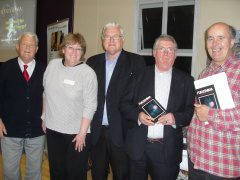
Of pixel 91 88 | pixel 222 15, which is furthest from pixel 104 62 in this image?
pixel 222 15

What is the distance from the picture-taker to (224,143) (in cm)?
156

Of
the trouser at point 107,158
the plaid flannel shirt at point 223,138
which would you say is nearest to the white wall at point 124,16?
the plaid flannel shirt at point 223,138

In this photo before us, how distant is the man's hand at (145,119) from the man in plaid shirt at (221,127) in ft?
1.24

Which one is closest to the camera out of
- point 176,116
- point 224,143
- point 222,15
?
point 224,143

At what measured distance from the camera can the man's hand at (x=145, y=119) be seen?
5.77ft

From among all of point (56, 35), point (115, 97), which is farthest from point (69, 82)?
point (56, 35)

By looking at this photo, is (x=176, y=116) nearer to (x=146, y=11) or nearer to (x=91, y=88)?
(x=91, y=88)

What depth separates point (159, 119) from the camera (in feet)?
5.70

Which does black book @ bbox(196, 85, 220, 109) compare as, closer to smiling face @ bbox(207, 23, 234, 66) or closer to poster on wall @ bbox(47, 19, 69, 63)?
smiling face @ bbox(207, 23, 234, 66)

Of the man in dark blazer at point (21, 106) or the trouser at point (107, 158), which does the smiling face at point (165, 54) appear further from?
the man in dark blazer at point (21, 106)

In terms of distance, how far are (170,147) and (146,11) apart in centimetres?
314

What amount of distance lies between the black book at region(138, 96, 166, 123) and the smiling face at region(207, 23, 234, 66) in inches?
22.7

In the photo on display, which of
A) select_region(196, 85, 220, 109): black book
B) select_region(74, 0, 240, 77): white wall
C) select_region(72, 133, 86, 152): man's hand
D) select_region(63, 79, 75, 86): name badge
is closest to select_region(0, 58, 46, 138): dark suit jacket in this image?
select_region(63, 79, 75, 86): name badge

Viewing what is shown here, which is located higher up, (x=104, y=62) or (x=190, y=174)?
(x=104, y=62)
